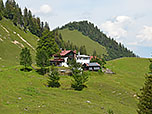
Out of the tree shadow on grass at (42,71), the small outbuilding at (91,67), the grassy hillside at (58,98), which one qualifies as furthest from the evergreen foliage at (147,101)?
the small outbuilding at (91,67)

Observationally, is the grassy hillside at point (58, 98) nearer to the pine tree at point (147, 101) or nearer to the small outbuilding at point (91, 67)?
the small outbuilding at point (91, 67)

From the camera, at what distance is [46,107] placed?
2970cm

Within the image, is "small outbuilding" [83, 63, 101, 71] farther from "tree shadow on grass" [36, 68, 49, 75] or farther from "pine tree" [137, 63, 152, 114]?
"pine tree" [137, 63, 152, 114]

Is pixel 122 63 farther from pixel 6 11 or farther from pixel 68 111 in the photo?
pixel 6 11

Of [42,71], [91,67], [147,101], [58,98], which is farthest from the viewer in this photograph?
[91,67]

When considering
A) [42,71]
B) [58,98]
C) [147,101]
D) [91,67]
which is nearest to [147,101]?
[147,101]

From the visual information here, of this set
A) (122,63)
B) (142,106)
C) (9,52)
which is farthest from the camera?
(122,63)

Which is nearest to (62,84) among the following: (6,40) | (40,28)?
(6,40)

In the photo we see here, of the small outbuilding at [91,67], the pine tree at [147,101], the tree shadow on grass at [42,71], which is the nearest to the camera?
the pine tree at [147,101]

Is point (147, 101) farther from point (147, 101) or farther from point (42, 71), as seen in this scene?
point (42, 71)

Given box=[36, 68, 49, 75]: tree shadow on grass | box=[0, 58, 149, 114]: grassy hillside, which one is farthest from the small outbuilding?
box=[36, 68, 49, 75]: tree shadow on grass

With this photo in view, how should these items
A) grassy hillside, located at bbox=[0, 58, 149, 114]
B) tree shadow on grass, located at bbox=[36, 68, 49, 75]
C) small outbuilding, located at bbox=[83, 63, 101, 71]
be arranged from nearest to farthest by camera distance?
grassy hillside, located at bbox=[0, 58, 149, 114]
tree shadow on grass, located at bbox=[36, 68, 49, 75]
small outbuilding, located at bbox=[83, 63, 101, 71]

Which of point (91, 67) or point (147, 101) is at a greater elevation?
point (91, 67)

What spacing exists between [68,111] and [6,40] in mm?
96297
